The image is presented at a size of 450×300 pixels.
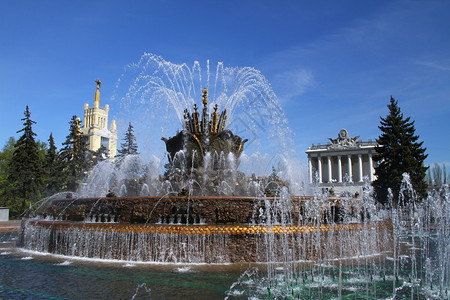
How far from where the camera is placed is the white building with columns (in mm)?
75938

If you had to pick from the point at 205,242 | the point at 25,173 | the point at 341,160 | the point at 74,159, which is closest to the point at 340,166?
the point at 341,160

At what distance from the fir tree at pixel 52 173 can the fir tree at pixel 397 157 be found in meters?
32.3

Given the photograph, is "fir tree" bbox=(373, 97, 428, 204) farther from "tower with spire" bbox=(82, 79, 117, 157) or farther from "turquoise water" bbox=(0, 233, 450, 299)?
"tower with spire" bbox=(82, 79, 117, 157)

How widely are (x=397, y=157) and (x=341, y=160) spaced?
4666 cm

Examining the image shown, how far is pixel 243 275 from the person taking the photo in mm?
8188

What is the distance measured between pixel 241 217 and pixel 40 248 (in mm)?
6602

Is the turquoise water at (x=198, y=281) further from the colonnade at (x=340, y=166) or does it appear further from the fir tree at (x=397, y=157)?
the colonnade at (x=340, y=166)

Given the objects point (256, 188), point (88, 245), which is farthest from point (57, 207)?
point (256, 188)

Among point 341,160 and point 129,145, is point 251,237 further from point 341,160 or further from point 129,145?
point 341,160

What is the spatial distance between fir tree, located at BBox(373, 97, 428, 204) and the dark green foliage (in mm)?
32887

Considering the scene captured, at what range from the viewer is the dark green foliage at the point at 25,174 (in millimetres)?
33656

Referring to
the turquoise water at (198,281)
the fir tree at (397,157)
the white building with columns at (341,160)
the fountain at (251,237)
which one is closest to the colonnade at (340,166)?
the white building with columns at (341,160)

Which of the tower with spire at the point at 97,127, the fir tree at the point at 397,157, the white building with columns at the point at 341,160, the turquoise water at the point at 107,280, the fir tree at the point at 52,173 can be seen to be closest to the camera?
the turquoise water at the point at 107,280

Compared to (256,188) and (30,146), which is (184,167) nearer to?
(256,188)
